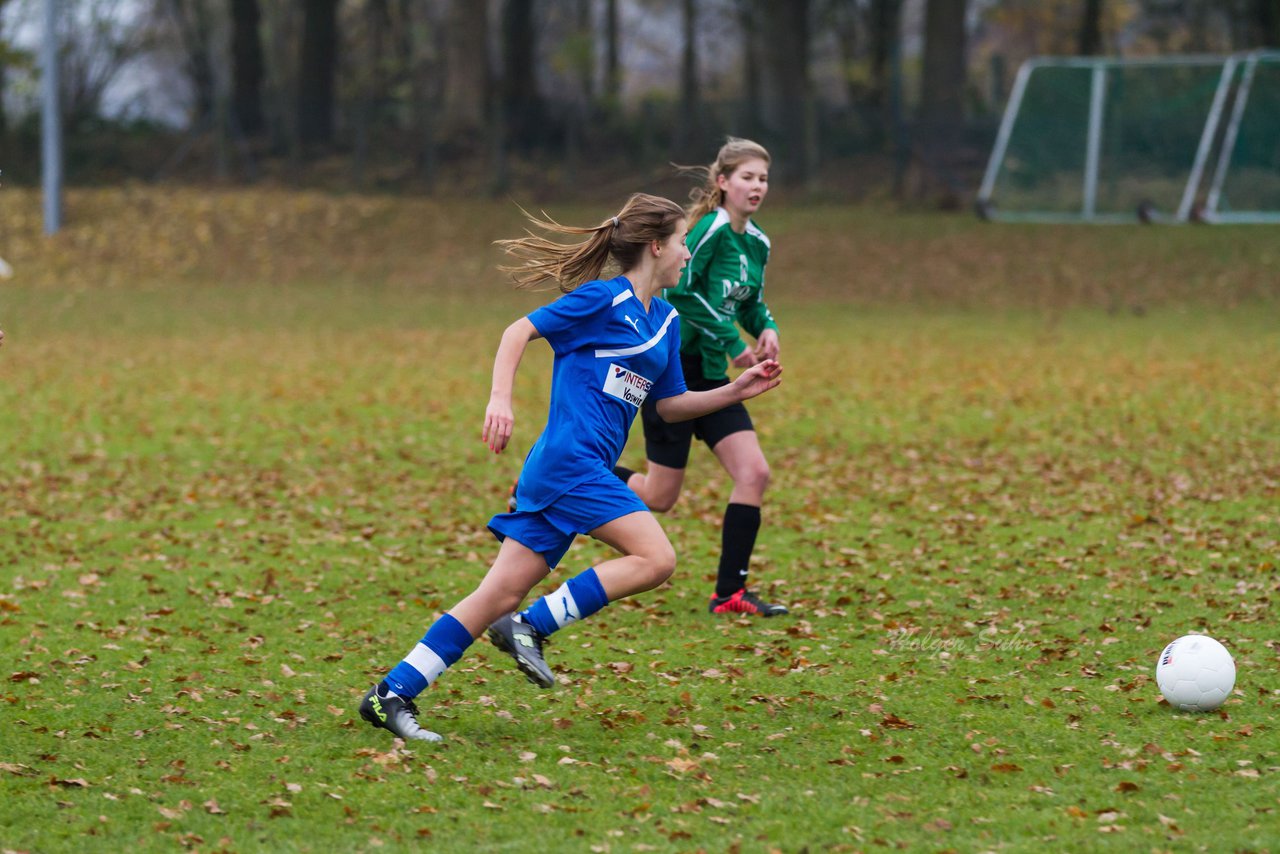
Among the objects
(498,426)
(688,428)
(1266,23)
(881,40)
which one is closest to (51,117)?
(881,40)

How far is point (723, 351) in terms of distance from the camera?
7.27m

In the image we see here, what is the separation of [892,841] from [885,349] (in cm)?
1588

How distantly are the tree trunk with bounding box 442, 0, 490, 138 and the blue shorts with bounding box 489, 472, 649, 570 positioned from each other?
30394 millimetres

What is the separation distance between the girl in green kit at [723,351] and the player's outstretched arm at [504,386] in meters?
2.06

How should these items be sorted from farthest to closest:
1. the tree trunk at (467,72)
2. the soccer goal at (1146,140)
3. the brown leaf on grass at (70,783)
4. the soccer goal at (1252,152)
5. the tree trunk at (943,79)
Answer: the tree trunk at (467,72), the tree trunk at (943,79), the soccer goal at (1146,140), the soccer goal at (1252,152), the brown leaf on grass at (70,783)

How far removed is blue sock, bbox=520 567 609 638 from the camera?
17.3ft

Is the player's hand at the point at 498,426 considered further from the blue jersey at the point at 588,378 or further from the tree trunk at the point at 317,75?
the tree trunk at the point at 317,75

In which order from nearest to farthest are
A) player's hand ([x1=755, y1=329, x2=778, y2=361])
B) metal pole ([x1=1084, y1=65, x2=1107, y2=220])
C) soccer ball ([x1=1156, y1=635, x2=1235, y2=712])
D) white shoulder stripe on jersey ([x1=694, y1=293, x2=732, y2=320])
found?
soccer ball ([x1=1156, y1=635, x2=1235, y2=712]), player's hand ([x1=755, y1=329, x2=778, y2=361]), white shoulder stripe on jersey ([x1=694, y1=293, x2=732, y2=320]), metal pole ([x1=1084, y1=65, x2=1107, y2=220])

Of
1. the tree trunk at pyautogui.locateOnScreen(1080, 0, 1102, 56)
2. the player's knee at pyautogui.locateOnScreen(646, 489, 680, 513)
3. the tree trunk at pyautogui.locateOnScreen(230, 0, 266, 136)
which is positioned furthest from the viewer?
the tree trunk at pyautogui.locateOnScreen(230, 0, 266, 136)

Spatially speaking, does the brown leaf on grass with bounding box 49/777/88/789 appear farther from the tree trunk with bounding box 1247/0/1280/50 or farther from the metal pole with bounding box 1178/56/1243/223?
the tree trunk with bounding box 1247/0/1280/50

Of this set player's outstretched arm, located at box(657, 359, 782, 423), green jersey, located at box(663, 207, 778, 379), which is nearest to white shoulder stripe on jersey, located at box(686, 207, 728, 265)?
green jersey, located at box(663, 207, 778, 379)

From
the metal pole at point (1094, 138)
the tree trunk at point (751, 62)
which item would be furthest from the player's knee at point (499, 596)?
the tree trunk at point (751, 62)

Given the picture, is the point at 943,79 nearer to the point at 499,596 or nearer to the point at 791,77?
the point at 791,77

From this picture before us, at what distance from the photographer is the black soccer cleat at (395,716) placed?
522 centimetres
